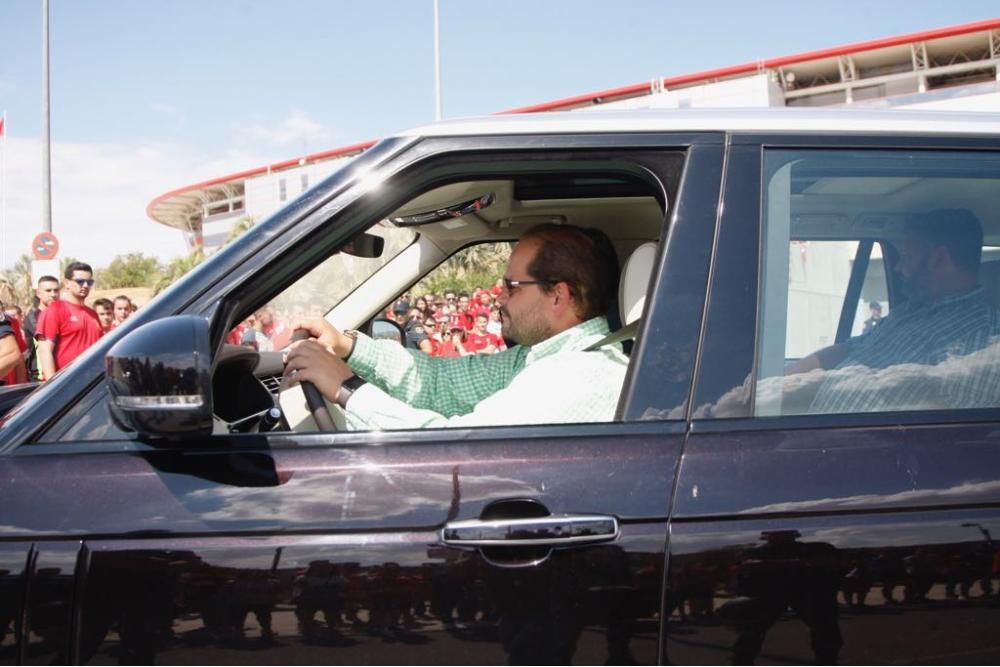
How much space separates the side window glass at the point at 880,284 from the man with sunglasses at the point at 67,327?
6685mm

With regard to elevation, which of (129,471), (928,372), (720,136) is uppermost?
(720,136)

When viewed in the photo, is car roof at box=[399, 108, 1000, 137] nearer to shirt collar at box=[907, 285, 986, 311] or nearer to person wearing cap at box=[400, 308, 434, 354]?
shirt collar at box=[907, 285, 986, 311]

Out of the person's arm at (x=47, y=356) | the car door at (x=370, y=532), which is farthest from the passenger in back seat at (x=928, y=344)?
the person's arm at (x=47, y=356)

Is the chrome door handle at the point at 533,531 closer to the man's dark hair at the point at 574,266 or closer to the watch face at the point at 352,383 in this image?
the watch face at the point at 352,383

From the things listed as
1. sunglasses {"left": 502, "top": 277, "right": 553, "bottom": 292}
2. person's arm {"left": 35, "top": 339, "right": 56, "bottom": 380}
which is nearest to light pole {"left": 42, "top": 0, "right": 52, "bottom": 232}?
person's arm {"left": 35, "top": 339, "right": 56, "bottom": 380}

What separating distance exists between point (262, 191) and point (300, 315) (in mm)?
41253

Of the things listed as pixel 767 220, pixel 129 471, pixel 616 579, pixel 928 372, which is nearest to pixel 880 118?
pixel 767 220

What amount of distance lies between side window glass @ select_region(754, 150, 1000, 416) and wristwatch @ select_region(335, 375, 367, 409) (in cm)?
98

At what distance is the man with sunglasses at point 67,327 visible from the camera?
23.0ft

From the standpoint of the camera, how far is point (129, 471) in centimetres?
150

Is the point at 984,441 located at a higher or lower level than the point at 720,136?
lower

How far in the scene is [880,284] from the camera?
182cm

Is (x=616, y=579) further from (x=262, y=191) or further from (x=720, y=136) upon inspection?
(x=262, y=191)

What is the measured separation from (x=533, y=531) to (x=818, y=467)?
518 mm
